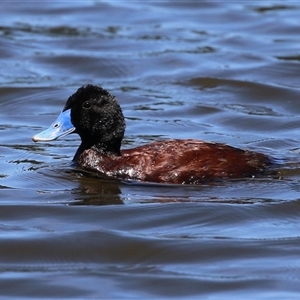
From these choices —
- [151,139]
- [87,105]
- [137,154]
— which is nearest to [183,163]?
[137,154]

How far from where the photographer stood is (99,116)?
38.2ft

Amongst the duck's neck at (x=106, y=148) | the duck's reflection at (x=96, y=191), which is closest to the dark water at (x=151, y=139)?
the duck's reflection at (x=96, y=191)

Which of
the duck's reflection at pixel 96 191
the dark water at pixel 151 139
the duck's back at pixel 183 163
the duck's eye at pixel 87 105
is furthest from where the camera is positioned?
the duck's eye at pixel 87 105

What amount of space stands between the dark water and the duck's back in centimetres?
15

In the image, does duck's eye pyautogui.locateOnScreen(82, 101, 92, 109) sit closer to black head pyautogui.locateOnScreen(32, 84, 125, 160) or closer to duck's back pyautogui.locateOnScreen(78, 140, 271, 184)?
black head pyautogui.locateOnScreen(32, 84, 125, 160)

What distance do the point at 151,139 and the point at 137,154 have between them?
2161 millimetres

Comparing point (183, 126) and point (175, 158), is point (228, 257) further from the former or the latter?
point (183, 126)

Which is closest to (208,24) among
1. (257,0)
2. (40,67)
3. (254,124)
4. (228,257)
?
(257,0)

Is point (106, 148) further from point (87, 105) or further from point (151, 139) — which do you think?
point (151, 139)

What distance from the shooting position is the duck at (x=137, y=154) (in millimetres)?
11227

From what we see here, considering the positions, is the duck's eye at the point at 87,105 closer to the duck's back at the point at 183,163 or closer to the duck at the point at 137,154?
the duck at the point at 137,154

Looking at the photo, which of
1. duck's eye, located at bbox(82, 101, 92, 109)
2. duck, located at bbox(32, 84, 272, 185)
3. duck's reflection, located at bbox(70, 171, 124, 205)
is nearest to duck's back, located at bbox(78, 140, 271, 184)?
duck, located at bbox(32, 84, 272, 185)

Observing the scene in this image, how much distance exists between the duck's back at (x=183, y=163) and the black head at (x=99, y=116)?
19cm

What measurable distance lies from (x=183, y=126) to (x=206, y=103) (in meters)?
1.38
